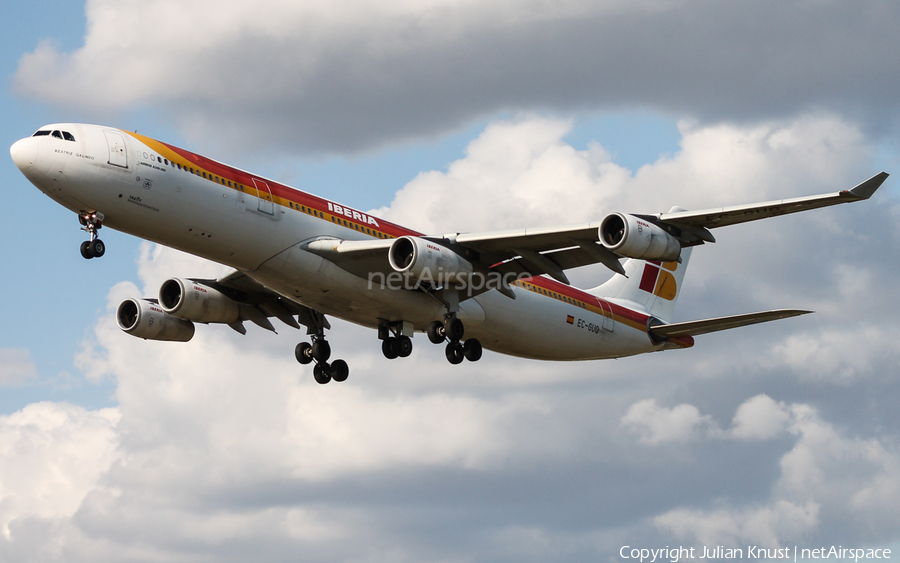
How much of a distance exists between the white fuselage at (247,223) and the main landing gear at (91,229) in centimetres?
24

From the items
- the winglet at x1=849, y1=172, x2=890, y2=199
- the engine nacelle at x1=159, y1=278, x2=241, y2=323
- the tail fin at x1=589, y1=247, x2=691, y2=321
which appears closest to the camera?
the winglet at x1=849, y1=172, x2=890, y2=199

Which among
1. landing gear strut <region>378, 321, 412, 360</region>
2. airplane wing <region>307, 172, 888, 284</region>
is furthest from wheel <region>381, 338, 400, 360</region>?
airplane wing <region>307, 172, 888, 284</region>

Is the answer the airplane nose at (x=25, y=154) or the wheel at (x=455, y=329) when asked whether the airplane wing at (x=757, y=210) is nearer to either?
the wheel at (x=455, y=329)

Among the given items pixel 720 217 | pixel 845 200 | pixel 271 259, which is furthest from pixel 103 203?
pixel 845 200

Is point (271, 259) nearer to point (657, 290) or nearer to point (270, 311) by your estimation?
point (270, 311)

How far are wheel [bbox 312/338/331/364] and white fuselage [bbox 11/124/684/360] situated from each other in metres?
4.02

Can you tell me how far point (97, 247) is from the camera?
3325 centimetres

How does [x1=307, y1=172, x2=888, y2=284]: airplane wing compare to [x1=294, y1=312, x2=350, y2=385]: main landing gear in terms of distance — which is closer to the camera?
[x1=307, y1=172, x2=888, y2=284]: airplane wing

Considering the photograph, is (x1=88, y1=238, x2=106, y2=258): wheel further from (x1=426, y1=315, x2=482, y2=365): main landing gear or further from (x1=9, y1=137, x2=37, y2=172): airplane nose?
(x1=426, y1=315, x2=482, y2=365): main landing gear

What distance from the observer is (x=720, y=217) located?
33500 mm

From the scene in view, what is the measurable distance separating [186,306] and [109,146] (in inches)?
404

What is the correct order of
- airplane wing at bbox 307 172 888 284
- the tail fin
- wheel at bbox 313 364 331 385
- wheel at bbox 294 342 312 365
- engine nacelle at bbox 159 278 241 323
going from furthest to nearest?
the tail fin < wheel at bbox 294 342 312 365 < wheel at bbox 313 364 331 385 < engine nacelle at bbox 159 278 241 323 < airplane wing at bbox 307 172 888 284

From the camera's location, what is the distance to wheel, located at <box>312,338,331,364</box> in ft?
147

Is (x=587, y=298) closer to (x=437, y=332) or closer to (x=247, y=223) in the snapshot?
(x=437, y=332)
